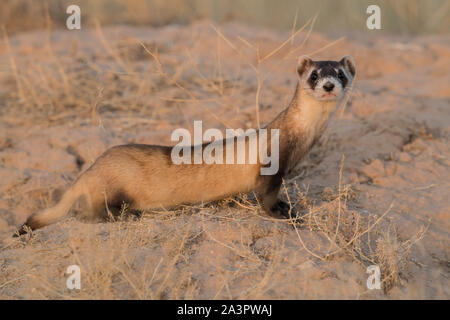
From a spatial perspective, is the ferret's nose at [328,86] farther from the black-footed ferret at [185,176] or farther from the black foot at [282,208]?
the black foot at [282,208]

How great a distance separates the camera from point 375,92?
5941 millimetres

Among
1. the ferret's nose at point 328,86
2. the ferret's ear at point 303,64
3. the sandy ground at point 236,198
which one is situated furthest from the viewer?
the ferret's ear at point 303,64

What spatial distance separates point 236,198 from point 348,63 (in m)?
1.38

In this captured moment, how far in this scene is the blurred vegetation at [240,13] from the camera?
8.46 m

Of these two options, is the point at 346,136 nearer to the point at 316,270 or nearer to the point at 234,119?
the point at 234,119

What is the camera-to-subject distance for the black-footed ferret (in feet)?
11.6

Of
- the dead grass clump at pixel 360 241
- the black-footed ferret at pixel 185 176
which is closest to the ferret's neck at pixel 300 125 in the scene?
the black-footed ferret at pixel 185 176

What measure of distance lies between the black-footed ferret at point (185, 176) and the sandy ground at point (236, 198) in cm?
11

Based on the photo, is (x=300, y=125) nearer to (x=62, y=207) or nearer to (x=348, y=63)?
(x=348, y=63)

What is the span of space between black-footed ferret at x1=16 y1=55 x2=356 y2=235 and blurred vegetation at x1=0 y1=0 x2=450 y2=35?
5.47 meters

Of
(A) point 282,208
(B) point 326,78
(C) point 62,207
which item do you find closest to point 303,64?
(B) point 326,78

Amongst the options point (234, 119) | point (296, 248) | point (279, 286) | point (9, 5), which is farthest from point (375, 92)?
point (9, 5)

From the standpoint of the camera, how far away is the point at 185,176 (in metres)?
3.56

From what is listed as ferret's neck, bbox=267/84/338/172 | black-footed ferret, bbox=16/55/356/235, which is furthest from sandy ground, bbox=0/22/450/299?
ferret's neck, bbox=267/84/338/172
